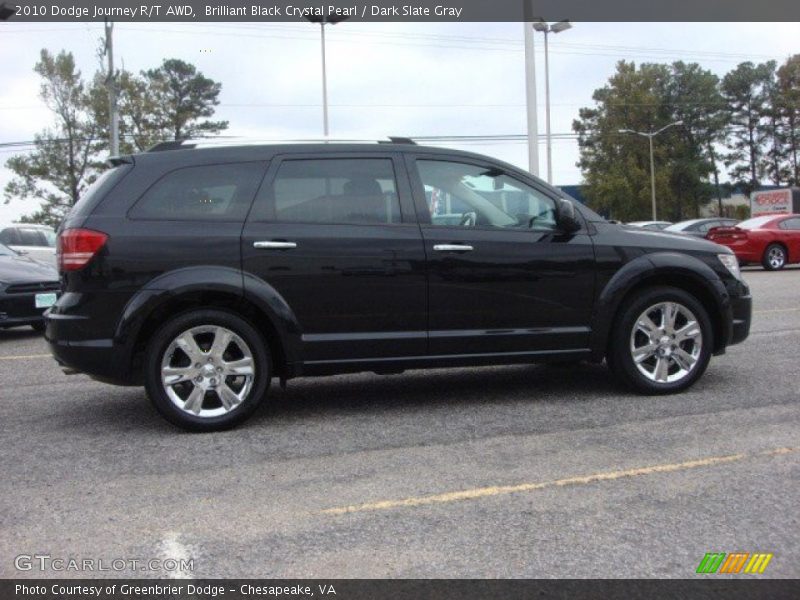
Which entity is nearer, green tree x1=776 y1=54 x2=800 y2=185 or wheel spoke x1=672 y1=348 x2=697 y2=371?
wheel spoke x1=672 y1=348 x2=697 y2=371

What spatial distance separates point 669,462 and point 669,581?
141 cm

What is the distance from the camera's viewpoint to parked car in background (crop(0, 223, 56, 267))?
16.2 meters

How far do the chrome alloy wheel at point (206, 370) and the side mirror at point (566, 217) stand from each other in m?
2.28

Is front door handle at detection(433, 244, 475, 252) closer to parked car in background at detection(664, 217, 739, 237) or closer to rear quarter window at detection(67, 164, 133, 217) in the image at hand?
rear quarter window at detection(67, 164, 133, 217)

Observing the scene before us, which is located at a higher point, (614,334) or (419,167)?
(419,167)

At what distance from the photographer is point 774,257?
67.2ft

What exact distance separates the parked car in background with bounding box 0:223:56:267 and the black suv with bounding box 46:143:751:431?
11997 mm

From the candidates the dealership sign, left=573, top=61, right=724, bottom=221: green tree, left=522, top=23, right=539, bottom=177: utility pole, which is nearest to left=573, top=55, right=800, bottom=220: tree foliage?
left=573, top=61, right=724, bottom=221: green tree

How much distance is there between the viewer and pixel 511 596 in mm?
2893

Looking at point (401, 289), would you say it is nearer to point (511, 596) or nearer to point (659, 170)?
point (511, 596)

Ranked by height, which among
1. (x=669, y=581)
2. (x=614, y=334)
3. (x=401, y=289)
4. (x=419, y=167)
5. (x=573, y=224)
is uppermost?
(x=419, y=167)

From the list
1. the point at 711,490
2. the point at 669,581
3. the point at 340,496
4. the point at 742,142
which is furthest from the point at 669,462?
the point at 742,142

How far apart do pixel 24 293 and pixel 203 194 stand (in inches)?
220

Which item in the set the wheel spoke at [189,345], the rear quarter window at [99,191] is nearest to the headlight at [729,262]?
the wheel spoke at [189,345]
